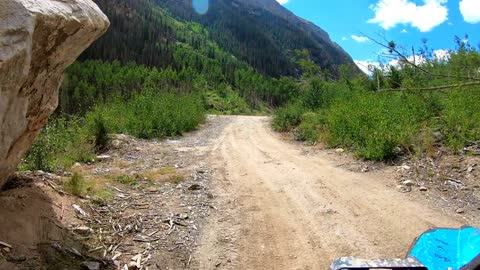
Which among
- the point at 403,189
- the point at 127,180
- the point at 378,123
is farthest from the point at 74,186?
the point at 378,123

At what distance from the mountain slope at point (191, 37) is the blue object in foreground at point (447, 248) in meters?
72.8

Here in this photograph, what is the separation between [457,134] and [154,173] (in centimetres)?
647

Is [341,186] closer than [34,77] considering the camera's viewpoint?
No

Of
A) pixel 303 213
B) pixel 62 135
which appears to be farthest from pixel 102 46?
pixel 303 213

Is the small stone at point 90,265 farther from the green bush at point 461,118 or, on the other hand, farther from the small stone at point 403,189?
the green bush at point 461,118

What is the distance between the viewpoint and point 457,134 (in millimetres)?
8703

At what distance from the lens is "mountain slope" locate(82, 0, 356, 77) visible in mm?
101062

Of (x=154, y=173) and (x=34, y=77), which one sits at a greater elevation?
(x=34, y=77)

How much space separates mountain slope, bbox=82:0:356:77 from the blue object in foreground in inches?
2866

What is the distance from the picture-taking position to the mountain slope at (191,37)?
101 metres

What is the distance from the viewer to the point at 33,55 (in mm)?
3830

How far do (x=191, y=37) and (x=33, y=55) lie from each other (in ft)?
449

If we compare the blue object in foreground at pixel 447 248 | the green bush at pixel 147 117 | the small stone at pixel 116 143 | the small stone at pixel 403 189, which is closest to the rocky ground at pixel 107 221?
the blue object in foreground at pixel 447 248

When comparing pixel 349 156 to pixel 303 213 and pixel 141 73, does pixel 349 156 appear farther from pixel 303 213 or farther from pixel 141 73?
pixel 141 73
